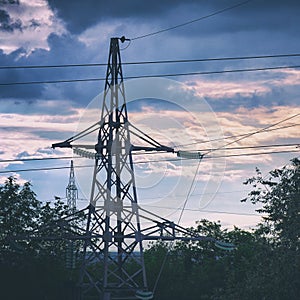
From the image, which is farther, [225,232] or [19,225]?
[225,232]

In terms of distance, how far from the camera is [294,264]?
1683 inches

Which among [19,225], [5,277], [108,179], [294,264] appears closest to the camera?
[108,179]

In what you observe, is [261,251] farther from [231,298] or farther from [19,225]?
[19,225]

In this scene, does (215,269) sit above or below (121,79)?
below

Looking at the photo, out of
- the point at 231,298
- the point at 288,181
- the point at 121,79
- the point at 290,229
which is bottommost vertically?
the point at 231,298

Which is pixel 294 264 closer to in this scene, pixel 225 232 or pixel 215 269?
pixel 215 269

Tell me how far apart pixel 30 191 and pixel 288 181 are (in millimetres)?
23908

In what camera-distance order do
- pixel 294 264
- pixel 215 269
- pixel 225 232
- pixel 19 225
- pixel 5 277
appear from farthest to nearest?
pixel 225 232 < pixel 215 269 < pixel 19 225 < pixel 5 277 < pixel 294 264

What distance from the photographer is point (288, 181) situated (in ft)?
153

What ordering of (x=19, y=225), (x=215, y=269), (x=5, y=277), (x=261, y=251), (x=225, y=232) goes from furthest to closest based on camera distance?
(x=225, y=232) < (x=215, y=269) < (x=19, y=225) < (x=5, y=277) < (x=261, y=251)

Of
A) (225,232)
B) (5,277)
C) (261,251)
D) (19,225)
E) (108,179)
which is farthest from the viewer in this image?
(225,232)

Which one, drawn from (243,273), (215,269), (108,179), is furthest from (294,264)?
(215,269)

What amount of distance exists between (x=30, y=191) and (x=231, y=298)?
71.5 ft

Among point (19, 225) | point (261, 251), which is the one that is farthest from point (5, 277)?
point (261, 251)
